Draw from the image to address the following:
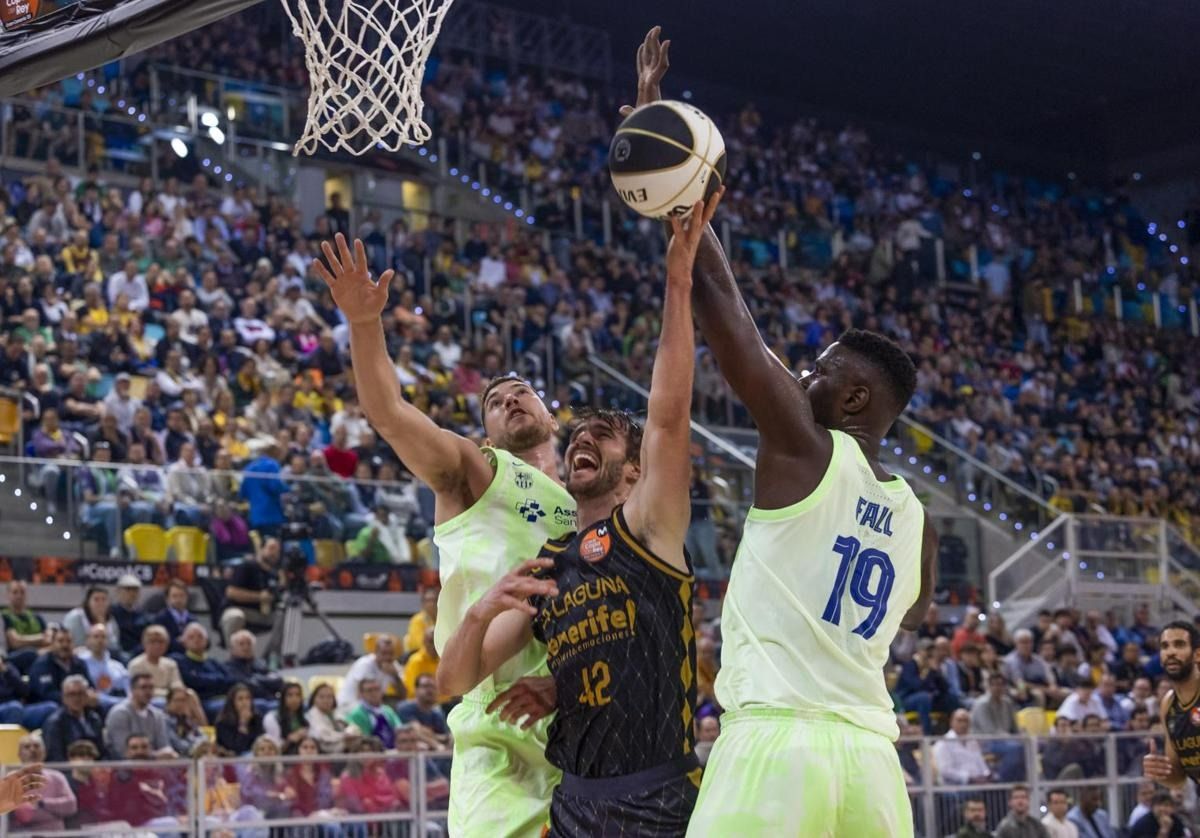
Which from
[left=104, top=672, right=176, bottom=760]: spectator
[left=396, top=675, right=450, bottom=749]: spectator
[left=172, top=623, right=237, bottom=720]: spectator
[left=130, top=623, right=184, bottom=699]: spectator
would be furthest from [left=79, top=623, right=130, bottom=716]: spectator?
[left=396, top=675, right=450, bottom=749]: spectator

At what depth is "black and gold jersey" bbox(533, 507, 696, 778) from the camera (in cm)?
504

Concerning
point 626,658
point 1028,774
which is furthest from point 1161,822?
point 626,658

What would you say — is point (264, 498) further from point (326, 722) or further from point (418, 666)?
point (326, 722)

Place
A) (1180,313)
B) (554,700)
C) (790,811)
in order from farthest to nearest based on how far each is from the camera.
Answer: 1. (1180,313)
2. (554,700)
3. (790,811)

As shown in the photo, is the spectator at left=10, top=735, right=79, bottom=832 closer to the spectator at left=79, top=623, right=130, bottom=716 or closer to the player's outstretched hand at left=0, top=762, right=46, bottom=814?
the spectator at left=79, top=623, right=130, bottom=716

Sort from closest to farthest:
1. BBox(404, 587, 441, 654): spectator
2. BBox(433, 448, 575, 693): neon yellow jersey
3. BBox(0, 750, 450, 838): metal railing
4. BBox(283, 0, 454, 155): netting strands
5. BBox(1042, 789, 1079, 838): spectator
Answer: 1. BBox(433, 448, 575, 693): neon yellow jersey
2. BBox(283, 0, 454, 155): netting strands
3. BBox(0, 750, 450, 838): metal railing
4. BBox(1042, 789, 1079, 838): spectator
5. BBox(404, 587, 441, 654): spectator

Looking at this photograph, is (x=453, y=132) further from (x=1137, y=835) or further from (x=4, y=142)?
(x=1137, y=835)

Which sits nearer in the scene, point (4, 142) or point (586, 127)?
point (4, 142)

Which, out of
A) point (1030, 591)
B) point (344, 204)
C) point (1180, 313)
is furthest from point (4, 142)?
point (1180, 313)

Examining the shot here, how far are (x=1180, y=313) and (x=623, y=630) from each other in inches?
1044

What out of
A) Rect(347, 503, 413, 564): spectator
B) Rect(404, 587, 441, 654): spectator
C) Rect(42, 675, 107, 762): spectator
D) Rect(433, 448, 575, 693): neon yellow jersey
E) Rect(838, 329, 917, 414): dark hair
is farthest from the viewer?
Rect(347, 503, 413, 564): spectator

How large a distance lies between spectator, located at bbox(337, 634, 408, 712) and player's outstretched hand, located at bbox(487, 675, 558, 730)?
7303 mm

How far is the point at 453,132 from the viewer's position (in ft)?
81.3

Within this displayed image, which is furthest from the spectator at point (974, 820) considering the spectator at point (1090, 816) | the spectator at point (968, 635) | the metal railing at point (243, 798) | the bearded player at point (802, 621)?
the bearded player at point (802, 621)
